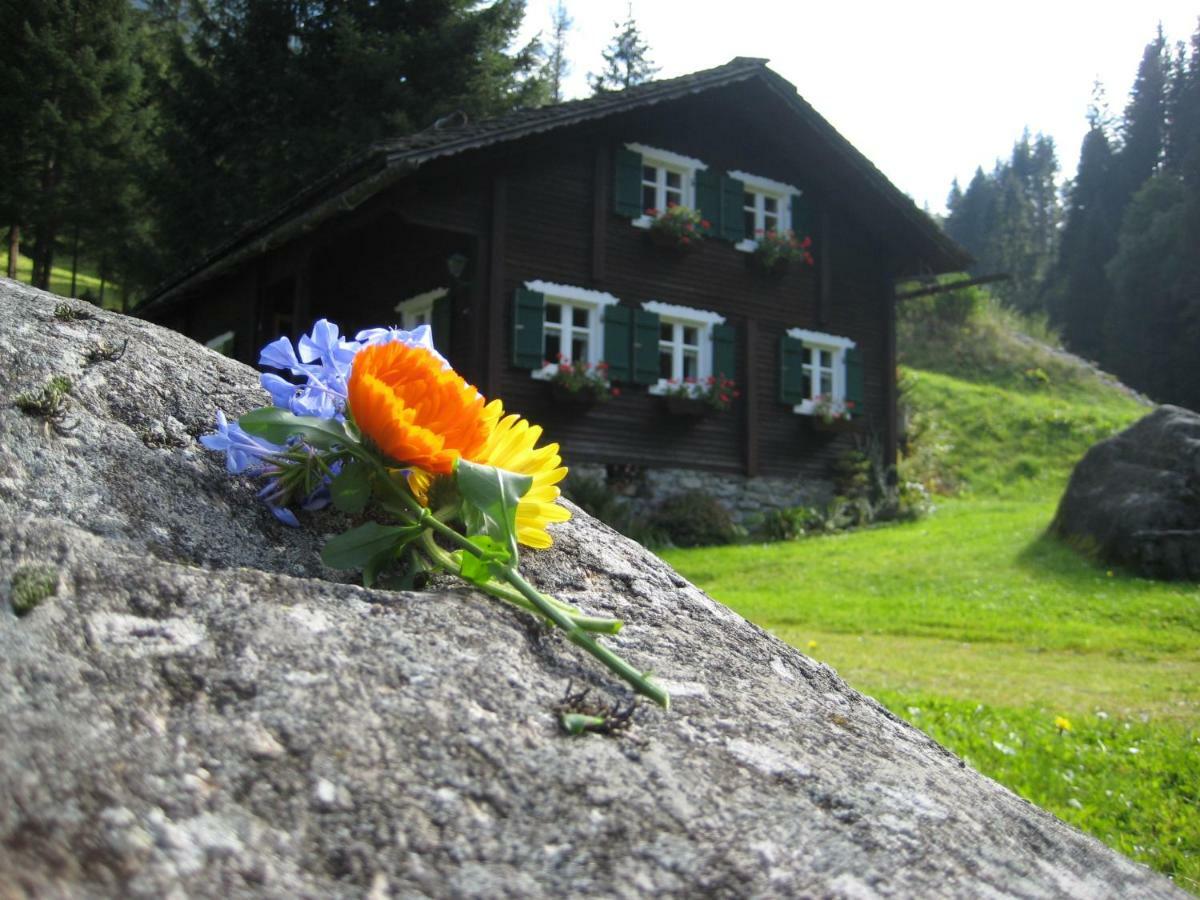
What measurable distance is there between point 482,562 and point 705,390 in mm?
14586

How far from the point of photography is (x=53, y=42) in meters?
26.0

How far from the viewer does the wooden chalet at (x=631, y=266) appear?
14.2 meters

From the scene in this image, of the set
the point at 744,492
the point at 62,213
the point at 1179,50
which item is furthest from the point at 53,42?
the point at 1179,50

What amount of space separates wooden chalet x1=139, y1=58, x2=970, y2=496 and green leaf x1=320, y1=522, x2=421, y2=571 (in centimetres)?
1124

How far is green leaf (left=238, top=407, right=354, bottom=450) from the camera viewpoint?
1346mm

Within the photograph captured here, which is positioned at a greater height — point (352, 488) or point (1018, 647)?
point (352, 488)

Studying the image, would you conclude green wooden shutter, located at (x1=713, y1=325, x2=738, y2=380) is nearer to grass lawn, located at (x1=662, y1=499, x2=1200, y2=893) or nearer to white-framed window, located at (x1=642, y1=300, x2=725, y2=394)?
white-framed window, located at (x1=642, y1=300, x2=725, y2=394)

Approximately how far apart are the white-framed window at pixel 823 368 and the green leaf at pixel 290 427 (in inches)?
643

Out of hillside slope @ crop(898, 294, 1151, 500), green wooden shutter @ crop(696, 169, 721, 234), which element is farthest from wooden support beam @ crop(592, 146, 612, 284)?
hillside slope @ crop(898, 294, 1151, 500)

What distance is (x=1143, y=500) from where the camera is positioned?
12531mm

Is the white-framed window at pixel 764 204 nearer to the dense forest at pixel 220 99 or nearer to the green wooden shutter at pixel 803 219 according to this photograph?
the green wooden shutter at pixel 803 219

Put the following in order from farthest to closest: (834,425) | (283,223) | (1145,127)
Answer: (1145,127)
(834,425)
(283,223)

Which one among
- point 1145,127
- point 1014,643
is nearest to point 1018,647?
point 1014,643

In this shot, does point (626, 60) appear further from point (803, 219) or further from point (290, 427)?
point (290, 427)
